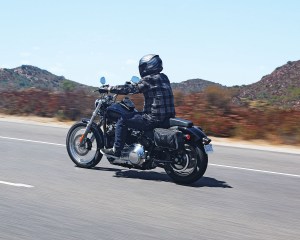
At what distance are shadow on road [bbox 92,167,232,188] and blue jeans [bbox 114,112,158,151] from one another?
63 cm

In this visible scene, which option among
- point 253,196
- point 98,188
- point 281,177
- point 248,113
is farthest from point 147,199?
point 248,113

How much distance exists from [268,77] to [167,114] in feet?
283

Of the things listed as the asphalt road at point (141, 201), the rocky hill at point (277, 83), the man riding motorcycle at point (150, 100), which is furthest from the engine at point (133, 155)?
the rocky hill at point (277, 83)

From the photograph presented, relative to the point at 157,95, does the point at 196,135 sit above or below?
below

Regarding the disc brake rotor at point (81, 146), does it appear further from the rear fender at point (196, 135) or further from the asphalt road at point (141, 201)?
the rear fender at point (196, 135)

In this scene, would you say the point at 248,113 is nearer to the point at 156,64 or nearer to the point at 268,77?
the point at 156,64

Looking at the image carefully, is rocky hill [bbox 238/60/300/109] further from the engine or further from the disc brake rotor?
the engine

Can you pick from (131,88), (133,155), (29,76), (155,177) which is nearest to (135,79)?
(131,88)

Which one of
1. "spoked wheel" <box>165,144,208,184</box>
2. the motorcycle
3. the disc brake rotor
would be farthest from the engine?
the disc brake rotor

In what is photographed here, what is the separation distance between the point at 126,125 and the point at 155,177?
104 centimetres

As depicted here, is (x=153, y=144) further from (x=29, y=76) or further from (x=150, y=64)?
(x=29, y=76)

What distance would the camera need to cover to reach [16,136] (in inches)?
640

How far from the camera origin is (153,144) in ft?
32.0

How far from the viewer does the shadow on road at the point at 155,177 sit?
32.0 feet
